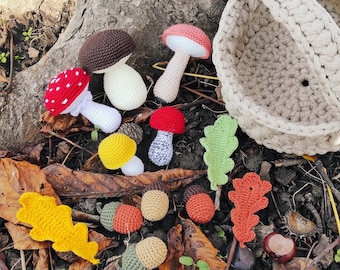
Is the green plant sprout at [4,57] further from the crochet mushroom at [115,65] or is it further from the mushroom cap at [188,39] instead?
the mushroom cap at [188,39]

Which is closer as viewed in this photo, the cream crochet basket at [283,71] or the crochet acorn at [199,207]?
the cream crochet basket at [283,71]

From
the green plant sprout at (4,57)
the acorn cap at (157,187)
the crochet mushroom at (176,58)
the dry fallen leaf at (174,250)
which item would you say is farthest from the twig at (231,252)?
the green plant sprout at (4,57)

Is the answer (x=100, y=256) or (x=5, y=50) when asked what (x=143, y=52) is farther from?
(x=100, y=256)

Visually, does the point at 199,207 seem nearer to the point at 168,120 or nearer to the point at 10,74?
the point at 168,120

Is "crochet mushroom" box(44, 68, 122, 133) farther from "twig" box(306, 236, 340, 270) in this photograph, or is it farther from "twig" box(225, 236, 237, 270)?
"twig" box(306, 236, 340, 270)

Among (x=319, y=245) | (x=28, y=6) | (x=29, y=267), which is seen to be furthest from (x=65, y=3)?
(x=319, y=245)

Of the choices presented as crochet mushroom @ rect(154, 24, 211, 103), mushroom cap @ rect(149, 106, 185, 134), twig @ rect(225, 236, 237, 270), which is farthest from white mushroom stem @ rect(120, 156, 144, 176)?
twig @ rect(225, 236, 237, 270)
